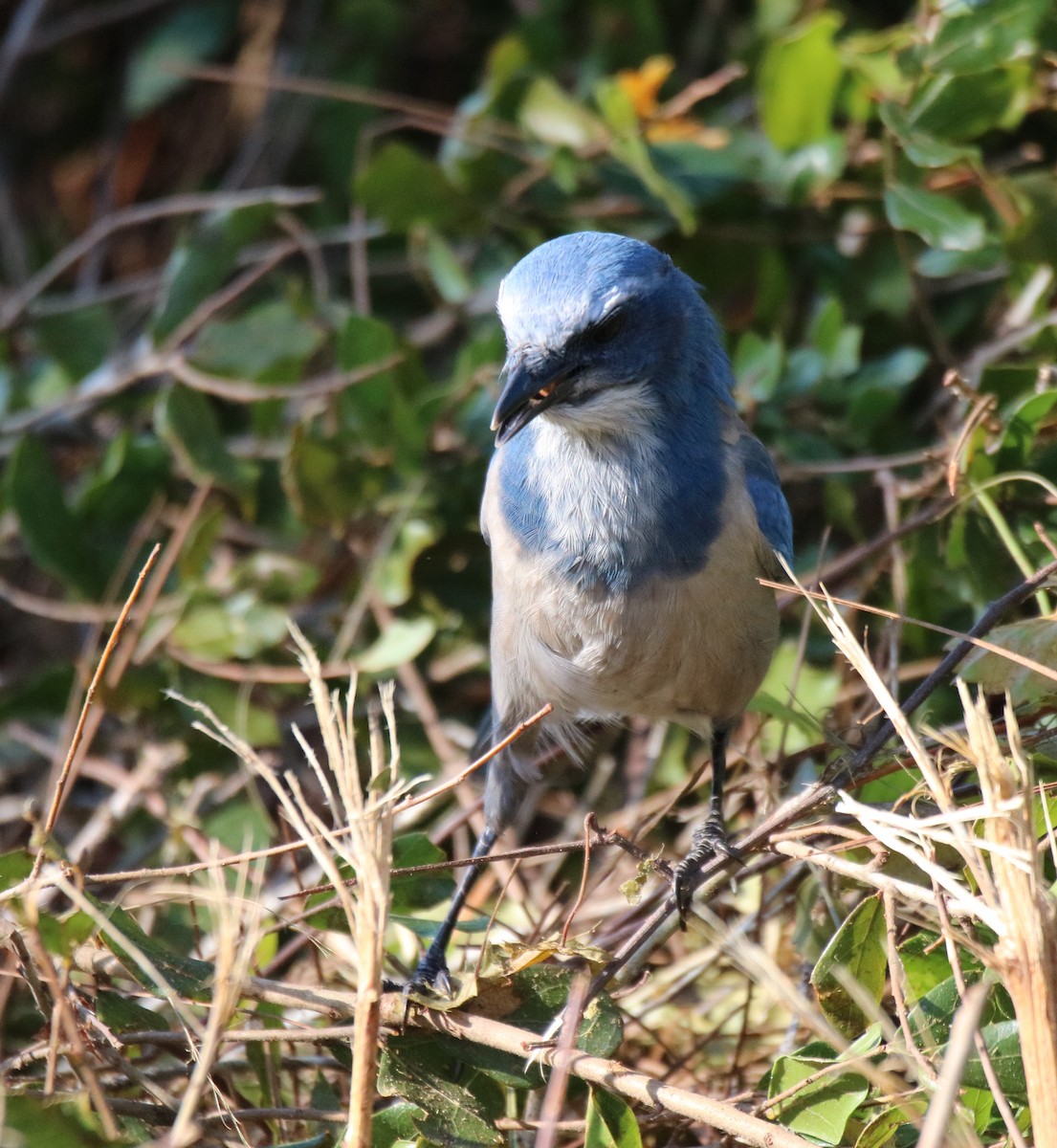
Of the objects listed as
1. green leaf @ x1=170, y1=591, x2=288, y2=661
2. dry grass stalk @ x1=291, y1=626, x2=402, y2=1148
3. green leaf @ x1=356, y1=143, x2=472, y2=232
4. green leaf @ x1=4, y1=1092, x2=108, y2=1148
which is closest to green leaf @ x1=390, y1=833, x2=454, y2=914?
dry grass stalk @ x1=291, y1=626, x2=402, y2=1148

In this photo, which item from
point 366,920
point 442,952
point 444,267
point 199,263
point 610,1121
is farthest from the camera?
point 444,267

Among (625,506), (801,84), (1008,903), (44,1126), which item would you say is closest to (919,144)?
(801,84)

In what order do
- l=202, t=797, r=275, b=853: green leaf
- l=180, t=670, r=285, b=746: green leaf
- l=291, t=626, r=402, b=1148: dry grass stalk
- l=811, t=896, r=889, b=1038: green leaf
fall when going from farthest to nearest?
l=180, t=670, r=285, b=746: green leaf, l=202, t=797, r=275, b=853: green leaf, l=811, t=896, r=889, b=1038: green leaf, l=291, t=626, r=402, b=1148: dry grass stalk

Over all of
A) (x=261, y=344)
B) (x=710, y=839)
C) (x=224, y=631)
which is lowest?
(x=710, y=839)

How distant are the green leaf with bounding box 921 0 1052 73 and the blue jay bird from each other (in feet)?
4.02

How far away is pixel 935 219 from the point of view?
13.0ft

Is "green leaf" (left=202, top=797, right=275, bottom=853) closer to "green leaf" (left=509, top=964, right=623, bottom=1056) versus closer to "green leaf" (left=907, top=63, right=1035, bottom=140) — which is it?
"green leaf" (left=509, top=964, right=623, bottom=1056)

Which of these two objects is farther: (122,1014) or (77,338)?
(77,338)

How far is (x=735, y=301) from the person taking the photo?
512cm

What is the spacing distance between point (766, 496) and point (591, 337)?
2.03ft

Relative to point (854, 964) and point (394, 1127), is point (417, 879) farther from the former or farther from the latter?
point (854, 964)

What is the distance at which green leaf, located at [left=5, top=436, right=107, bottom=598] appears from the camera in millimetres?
4258

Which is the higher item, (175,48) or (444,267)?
(175,48)

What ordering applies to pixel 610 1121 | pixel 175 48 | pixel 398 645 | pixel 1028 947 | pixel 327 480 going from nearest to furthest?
pixel 1028 947 < pixel 610 1121 < pixel 398 645 < pixel 327 480 < pixel 175 48
